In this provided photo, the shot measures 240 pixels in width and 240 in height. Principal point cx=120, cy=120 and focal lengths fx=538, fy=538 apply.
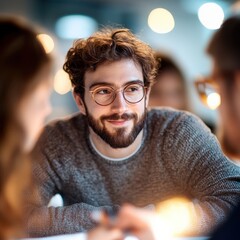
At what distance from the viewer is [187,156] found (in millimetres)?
1166

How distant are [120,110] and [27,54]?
0.91 ft

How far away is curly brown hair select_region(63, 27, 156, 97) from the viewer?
1.04m

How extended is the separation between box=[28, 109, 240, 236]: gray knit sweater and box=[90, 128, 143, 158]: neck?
0.01 meters

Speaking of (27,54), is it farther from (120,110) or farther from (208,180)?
(208,180)

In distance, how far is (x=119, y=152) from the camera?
114 cm

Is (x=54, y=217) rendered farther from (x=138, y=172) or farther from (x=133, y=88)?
(x=133, y=88)

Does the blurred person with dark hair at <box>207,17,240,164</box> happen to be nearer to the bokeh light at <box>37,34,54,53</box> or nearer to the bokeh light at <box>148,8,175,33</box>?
the bokeh light at <box>37,34,54,53</box>

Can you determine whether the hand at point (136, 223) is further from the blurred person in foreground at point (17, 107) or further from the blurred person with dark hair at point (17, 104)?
the blurred person with dark hair at point (17, 104)

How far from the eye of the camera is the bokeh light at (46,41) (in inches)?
32.9

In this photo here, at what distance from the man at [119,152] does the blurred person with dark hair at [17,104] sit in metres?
0.23

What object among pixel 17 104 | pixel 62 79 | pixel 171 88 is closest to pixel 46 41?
pixel 17 104

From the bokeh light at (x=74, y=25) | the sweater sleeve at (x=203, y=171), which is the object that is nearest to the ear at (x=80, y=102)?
the sweater sleeve at (x=203, y=171)

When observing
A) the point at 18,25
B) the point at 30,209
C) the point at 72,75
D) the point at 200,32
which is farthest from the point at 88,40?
the point at 200,32

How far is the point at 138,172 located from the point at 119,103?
8.4 inches
